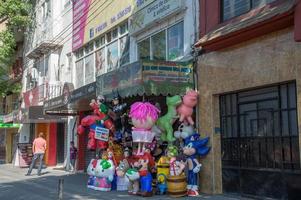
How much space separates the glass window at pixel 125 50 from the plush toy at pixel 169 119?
5.25m

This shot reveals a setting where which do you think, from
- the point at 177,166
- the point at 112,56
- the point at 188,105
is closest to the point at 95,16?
the point at 112,56

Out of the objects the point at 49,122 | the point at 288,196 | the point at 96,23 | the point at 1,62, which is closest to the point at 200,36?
the point at 288,196

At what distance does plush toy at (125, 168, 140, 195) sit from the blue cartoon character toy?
1.33 metres

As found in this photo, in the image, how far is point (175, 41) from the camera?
14.4 m

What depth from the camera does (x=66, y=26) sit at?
76.2 ft

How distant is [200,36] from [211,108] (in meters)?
2.08

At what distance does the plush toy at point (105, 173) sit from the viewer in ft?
43.5

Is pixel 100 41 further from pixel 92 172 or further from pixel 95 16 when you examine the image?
pixel 92 172

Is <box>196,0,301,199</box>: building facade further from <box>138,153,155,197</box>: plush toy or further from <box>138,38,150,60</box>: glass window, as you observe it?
<box>138,38,150,60</box>: glass window

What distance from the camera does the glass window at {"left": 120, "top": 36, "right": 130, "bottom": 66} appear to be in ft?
57.1

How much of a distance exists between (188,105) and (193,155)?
1.31 meters

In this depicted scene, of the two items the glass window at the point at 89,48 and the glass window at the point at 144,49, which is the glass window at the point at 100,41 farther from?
the glass window at the point at 144,49

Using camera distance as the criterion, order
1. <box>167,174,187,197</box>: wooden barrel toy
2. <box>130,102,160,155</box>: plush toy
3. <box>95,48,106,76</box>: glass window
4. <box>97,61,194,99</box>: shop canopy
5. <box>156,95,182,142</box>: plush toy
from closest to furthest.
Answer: <box>167,174,187,197</box>: wooden barrel toy
<box>97,61,194,99</box>: shop canopy
<box>130,102,160,155</box>: plush toy
<box>156,95,182,142</box>: plush toy
<box>95,48,106,76</box>: glass window

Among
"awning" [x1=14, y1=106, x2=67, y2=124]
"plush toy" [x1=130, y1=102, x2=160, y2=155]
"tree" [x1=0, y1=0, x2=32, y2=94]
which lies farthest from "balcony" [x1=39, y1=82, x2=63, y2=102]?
"plush toy" [x1=130, y1=102, x2=160, y2=155]
